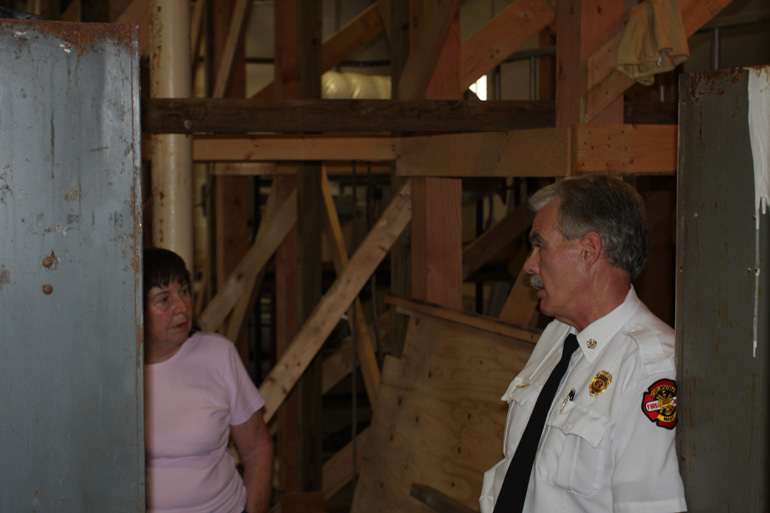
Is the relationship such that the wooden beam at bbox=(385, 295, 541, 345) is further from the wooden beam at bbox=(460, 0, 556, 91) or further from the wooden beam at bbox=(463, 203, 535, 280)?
the wooden beam at bbox=(463, 203, 535, 280)

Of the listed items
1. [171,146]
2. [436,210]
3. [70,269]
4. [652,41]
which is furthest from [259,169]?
[70,269]

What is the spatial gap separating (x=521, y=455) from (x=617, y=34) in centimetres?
163

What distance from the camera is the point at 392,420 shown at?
168 inches

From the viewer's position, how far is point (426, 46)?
404 cm

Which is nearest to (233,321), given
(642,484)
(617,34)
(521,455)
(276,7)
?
(276,7)

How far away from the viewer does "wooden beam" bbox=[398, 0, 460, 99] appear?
3857mm

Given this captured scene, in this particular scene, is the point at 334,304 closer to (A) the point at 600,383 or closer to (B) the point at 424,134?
(B) the point at 424,134

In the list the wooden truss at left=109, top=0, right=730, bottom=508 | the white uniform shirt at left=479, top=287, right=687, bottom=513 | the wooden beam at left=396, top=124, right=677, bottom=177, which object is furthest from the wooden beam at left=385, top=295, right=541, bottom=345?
the white uniform shirt at left=479, top=287, right=687, bottom=513

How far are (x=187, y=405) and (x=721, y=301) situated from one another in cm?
191

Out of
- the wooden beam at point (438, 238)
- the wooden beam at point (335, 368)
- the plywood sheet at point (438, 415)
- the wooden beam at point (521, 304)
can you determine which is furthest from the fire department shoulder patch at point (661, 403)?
the wooden beam at point (335, 368)

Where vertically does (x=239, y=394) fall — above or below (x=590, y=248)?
below

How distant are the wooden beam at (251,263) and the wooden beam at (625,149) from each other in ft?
8.03

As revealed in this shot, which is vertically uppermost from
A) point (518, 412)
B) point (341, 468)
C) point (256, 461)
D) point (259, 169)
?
point (259, 169)

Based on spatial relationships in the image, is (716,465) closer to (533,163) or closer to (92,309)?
(92,309)
